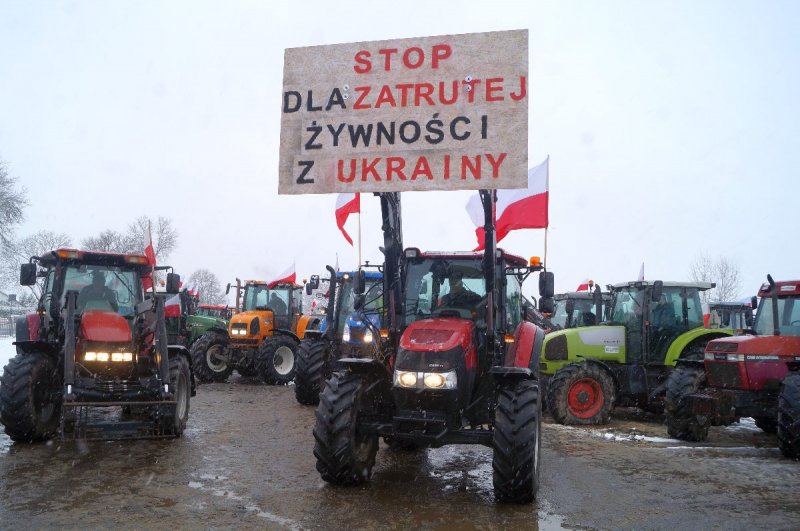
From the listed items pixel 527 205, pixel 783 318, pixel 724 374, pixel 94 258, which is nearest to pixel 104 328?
pixel 94 258

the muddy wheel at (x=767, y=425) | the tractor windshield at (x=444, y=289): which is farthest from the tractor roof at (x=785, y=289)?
the tractor windshield at (x=444, y=289)

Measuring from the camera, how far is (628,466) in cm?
741

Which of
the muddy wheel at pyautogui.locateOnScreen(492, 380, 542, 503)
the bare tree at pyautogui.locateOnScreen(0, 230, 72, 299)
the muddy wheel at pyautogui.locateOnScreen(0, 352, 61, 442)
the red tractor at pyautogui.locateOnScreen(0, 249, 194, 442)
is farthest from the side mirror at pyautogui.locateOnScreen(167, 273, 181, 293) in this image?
the bare tree at pyautogui.locateOnScreen(0, 230, 72, 299)

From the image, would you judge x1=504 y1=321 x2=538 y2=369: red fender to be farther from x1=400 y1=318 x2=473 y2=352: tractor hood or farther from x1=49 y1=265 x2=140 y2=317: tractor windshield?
x1=49 y1=265 x2=140 y2=317: tractor windshield

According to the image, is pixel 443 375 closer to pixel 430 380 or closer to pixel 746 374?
pixel 430 380

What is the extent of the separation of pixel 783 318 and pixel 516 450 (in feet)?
16.9

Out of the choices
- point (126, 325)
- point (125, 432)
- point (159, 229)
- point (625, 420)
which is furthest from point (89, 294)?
point (159, 229)

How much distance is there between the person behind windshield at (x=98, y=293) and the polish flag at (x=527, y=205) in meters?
5.89

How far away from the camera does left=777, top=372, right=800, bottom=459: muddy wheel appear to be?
743 cm

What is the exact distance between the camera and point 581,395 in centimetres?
1045

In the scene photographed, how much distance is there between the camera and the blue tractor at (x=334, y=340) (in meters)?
11.3

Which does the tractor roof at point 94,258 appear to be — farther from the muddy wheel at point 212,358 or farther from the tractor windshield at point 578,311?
the tractor windshield at point 578,311

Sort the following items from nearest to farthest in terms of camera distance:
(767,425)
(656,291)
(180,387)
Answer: (180,387), (767,425), (656,291)

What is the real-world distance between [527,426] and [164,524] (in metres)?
2.88
